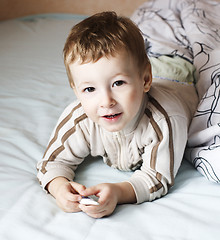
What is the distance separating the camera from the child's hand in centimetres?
76

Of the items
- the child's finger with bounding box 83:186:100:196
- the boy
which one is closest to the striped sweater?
the boy

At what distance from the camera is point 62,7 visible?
8.17 feet

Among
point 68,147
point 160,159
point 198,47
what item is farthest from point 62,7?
point 160,159

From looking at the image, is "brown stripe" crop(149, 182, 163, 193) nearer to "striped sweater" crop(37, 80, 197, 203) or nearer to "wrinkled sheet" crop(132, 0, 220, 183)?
"striped sweater" crop(37, 80, 197, 203)

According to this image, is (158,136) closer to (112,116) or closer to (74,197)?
(112,116)

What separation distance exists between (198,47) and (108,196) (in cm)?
78

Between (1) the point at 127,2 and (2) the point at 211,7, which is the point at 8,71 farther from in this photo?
(1) the point at 127,2

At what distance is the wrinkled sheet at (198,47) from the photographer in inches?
35.9

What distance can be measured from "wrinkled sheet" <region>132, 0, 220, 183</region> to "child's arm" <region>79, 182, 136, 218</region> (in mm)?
211

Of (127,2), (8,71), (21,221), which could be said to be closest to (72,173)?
(21,221)

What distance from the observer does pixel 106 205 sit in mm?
745

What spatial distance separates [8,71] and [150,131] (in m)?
0.89

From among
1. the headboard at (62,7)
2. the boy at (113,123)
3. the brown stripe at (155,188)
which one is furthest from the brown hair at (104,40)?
the headboard at (62,7)

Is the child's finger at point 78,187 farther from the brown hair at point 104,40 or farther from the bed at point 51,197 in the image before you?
the brown hair at point 104,40
